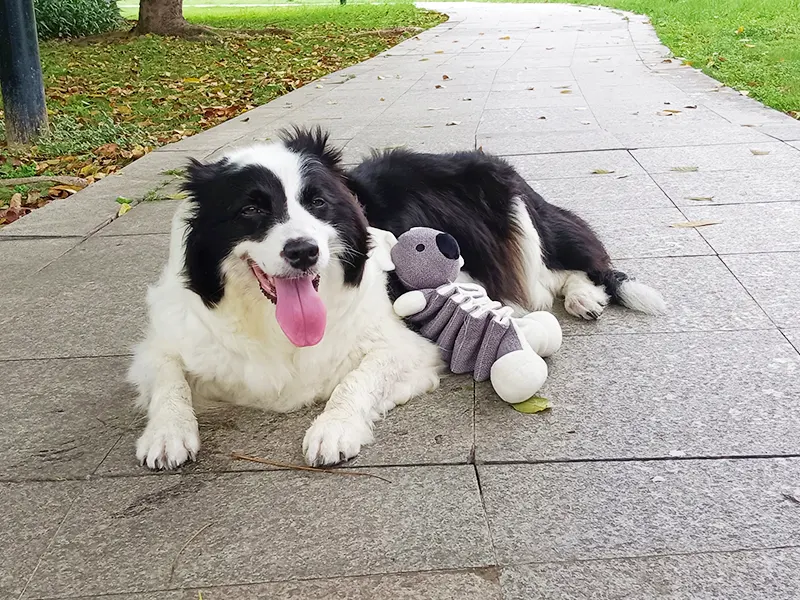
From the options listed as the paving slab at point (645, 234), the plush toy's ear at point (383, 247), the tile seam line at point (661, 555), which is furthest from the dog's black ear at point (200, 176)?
the paving slab at point (645, 234)

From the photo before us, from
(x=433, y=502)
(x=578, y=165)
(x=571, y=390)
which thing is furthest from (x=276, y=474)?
(x=578, y=165)

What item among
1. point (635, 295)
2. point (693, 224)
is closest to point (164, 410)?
point (635, 295)

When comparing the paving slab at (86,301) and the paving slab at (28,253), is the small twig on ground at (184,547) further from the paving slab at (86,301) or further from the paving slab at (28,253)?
the paving slab at (28,253)

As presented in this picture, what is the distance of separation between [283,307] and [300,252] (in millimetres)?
279

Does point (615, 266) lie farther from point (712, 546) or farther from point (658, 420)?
point (712, 546)

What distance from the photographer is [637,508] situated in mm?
2561

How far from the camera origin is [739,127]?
26.7ft

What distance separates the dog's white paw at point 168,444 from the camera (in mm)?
2994

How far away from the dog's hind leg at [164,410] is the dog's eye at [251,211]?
2.67ft

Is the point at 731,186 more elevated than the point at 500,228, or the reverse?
the point at 500,228

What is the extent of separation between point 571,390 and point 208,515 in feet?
5.30

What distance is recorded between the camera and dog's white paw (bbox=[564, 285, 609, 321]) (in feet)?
13.7

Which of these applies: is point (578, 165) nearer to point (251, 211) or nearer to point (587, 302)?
point (587, 302)

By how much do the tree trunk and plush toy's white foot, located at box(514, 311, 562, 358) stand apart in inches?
672
